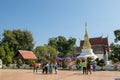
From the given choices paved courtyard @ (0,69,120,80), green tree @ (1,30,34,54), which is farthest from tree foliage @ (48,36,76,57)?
paved courtyard @ (0,69,120,80)

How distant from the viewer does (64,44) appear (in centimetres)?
8306

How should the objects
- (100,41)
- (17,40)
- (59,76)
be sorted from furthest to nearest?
(100,41)
(17,40)
(59,76)

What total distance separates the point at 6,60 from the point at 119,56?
26.2m

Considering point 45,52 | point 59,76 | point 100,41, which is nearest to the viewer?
point 59,76

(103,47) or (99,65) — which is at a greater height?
(103,47)

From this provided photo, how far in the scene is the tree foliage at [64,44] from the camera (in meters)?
82.8

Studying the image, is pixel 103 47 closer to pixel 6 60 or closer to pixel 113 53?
pixel 113 53

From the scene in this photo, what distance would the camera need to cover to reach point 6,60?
51094 mm

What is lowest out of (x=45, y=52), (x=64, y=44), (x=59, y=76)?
(x=59, y=76)

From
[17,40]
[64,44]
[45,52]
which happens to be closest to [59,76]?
[45,52]

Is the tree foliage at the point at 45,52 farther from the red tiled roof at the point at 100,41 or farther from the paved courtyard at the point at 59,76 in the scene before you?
the paved courtyard at the point at 59,76

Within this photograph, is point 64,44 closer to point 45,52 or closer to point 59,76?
point 45,52

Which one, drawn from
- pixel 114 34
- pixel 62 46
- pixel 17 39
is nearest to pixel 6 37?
pixel 17 39

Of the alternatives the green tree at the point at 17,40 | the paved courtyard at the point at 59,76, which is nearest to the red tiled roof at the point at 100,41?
the green tree at the point at 17,40
